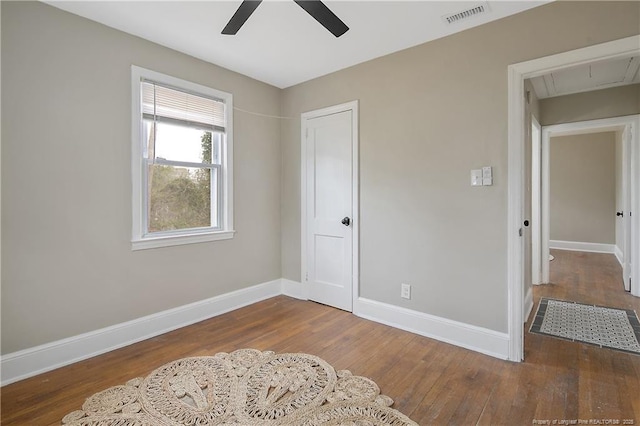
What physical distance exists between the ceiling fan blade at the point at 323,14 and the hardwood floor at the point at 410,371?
7.79ft

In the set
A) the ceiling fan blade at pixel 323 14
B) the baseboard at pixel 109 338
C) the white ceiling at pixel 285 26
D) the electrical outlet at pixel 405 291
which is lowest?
the baseboard at pixel 109 338

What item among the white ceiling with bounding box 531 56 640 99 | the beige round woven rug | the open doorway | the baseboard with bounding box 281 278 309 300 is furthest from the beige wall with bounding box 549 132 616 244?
the beige round woven rug

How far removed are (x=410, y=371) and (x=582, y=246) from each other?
678 cm

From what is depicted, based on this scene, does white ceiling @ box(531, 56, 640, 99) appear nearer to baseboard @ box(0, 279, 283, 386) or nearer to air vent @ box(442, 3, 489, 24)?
air vent @ box(442, 3, 489, 24)

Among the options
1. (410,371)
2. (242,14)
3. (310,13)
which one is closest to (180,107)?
(242,14)

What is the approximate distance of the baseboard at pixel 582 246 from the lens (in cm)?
655

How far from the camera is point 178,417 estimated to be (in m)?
1.79

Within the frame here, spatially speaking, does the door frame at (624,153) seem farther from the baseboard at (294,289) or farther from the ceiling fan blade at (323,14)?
the ceiling fan blade at (323,14)

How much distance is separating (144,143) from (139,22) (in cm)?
96

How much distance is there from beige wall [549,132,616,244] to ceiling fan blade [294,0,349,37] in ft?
21.8

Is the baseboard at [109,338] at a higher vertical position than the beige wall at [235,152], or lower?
lower

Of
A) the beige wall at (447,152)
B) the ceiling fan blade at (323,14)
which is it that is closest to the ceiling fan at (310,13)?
the ceiling fan blade at (323,14)

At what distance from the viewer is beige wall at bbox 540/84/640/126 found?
12.0ft

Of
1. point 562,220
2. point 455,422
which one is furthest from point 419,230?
point 562,220
